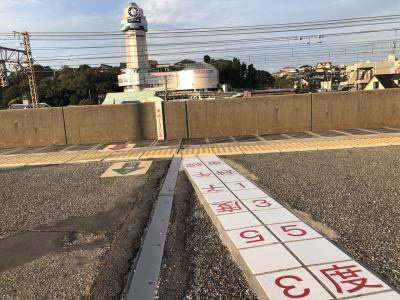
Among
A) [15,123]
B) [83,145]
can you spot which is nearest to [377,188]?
[83,145]

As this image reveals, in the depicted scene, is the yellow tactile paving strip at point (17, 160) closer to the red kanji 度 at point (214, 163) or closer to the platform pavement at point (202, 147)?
the platform pavement at point (202, 147)

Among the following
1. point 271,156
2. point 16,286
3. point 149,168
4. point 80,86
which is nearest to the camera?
point 16,286

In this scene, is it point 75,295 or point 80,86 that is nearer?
point 75,295

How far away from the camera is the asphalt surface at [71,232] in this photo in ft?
15.1

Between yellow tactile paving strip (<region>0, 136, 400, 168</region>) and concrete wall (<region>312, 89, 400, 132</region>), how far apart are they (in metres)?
3.55

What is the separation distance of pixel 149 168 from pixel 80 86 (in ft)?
390

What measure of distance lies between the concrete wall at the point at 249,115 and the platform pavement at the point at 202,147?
98 cm

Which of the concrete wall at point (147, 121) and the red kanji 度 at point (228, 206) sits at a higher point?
the concrete wall at point (147, 121)

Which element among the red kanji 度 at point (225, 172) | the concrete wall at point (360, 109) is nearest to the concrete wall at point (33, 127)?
the red kanji 度 at point (225, 172)

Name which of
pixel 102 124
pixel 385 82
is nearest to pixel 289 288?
pixel 102 124

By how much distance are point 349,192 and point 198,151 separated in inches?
307

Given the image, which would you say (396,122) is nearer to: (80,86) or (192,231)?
(192,231)

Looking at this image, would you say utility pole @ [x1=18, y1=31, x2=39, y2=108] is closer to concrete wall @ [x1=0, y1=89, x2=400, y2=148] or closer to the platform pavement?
concrete wall @ [x1=0, y1=89, x2=400, y2=148]

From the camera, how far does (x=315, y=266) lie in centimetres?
459
